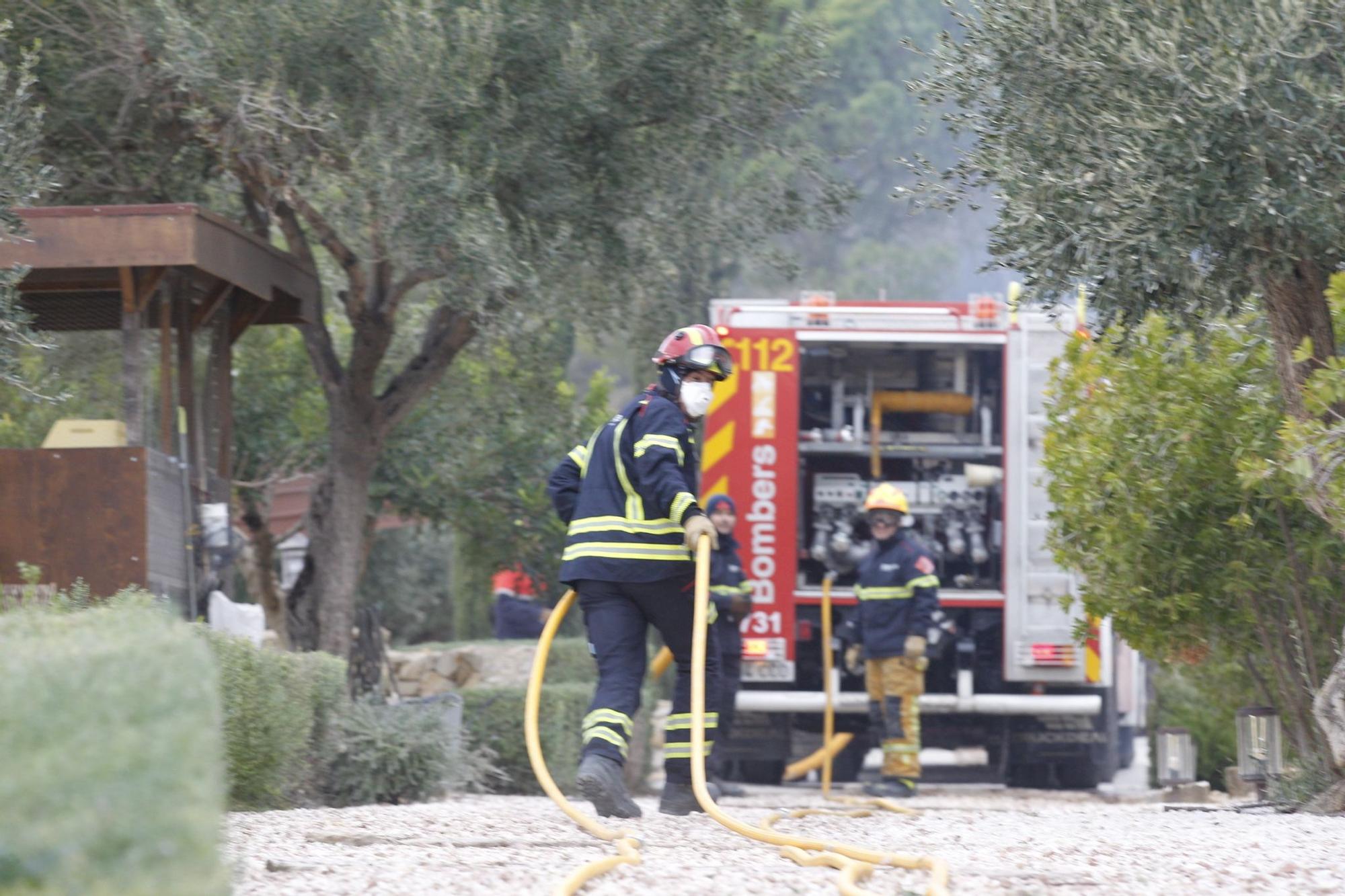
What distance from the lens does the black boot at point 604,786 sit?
251 inches

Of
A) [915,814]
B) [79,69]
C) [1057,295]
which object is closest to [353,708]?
[915,814]

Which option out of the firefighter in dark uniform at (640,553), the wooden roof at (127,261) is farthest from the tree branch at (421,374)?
the firefighter in dark uniform at (640,553)

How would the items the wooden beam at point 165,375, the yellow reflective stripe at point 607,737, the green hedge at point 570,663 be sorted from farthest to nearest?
the green hedge at point 570,663, the wooden beam at point 165,375, the yellow reflective stripe at point 607,737

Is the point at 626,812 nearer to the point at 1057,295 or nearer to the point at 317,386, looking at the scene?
the point at 1057,295

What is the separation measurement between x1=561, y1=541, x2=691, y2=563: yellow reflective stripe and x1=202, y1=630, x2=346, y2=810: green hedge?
1.45 m

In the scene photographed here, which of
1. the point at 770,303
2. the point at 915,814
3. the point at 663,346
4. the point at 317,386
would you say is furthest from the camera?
the point at 317,386

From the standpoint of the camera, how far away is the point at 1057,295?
Answer: 668 centimetres

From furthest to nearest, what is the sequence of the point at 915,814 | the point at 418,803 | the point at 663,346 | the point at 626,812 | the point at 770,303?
1. the point at 770,303
2. the point at 418,803
3. the point at 915,814
4. the point at 663,346
5. the point at 626,812

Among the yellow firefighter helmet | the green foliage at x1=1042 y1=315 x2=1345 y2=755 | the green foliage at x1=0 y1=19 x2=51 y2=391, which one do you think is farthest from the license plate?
the green foliage at x1=0 y1=19 x2=51 y2=391

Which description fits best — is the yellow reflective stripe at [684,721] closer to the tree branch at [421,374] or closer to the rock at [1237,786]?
the rock at [1237,786]

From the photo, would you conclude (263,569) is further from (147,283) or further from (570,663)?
(147,283)

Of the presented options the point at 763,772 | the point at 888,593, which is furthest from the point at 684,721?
the point at 763,772

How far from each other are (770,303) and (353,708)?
3977 millimetres

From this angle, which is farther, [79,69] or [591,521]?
[79,69]
